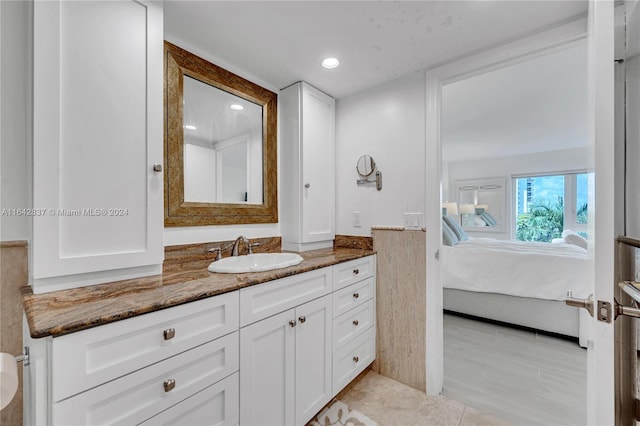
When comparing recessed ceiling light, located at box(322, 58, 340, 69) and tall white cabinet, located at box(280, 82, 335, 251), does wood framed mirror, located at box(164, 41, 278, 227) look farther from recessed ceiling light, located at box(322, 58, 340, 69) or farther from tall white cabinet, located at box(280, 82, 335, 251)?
recessed ceiling light, located at box(322, 58, 340, 69)

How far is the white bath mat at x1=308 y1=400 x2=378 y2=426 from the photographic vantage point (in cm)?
158

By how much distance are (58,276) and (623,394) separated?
6.04 ft

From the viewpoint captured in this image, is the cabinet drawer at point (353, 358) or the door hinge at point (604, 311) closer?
the door hinge at point (604, 311)

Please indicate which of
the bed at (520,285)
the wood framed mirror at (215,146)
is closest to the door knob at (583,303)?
the wood framed mirror at (215,146)

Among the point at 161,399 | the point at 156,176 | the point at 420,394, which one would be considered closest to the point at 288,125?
the point at 156,176

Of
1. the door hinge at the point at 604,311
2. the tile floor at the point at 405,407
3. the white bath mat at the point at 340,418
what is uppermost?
the door hinge at the point at 604,311

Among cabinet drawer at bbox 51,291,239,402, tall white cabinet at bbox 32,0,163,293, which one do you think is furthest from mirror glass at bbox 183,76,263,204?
cabinet drawer at bbox 51,291,239,402

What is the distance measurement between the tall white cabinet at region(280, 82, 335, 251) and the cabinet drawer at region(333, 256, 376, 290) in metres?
0.42

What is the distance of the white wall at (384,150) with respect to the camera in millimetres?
1979

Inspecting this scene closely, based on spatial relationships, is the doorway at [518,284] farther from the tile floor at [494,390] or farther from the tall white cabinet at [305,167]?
the tall white cabinet at [305,167]

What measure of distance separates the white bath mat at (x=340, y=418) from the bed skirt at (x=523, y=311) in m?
1.96

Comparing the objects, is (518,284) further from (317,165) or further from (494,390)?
(317,165)

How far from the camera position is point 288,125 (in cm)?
214

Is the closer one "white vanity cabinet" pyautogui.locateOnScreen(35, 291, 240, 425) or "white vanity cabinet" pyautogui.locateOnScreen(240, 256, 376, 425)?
"white vanity cabinet" pyautogui.locateOnScreen(35, 291, 240, 425)
